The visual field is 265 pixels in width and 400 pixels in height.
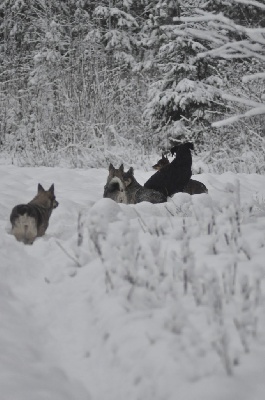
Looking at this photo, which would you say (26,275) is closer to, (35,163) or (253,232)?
(253,232)

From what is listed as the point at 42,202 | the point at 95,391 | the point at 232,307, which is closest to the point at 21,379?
the point at 95,391

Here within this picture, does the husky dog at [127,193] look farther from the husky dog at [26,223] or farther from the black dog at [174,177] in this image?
the husky dog at [26,223]

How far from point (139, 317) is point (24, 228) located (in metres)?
1.85

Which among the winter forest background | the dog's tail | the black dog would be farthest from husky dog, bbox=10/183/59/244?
the winter forest background

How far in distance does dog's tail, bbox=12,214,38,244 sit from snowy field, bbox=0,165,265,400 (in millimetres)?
248

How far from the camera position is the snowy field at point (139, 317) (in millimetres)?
1705

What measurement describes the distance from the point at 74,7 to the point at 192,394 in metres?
24.4

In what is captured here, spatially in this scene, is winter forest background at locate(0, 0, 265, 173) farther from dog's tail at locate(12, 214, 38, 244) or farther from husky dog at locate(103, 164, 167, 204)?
dog's tail at locate(12, 214, 38, 244)

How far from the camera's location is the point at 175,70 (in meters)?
11.3

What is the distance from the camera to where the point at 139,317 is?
82.2 inches

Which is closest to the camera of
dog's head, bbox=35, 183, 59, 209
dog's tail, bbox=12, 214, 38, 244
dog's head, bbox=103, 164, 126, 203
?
dog's tail, bbox=12, 214, 38, 244

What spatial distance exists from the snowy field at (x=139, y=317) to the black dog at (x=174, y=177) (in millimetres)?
2291

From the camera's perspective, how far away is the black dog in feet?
18.6

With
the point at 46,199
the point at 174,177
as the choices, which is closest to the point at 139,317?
the point at 46,199
